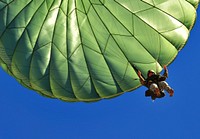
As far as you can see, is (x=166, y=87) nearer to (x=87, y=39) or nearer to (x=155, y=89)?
(x=155, y=89)

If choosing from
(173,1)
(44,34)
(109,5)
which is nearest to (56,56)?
(44,34)

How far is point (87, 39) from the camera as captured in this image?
18172 millimetres

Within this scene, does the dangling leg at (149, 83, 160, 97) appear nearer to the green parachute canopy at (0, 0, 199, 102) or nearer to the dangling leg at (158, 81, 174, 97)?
the dangling leg at (158, 81, 174, 97)

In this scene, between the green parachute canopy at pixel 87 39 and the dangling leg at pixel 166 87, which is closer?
the dangling leg at pixel 166 87

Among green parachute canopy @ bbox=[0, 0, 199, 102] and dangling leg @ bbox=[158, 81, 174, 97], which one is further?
green parachute canopy @ bbox=[0, 0, 199, 102]

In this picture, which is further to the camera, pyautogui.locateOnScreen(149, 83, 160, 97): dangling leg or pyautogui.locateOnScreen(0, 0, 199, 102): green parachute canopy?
pyautogui.locateOnScreen(0, 0, 199, 102): green parachute canopy

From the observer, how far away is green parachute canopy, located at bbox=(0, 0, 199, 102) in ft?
59.3

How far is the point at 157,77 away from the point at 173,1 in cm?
271

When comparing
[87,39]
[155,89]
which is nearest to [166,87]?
[155,89]

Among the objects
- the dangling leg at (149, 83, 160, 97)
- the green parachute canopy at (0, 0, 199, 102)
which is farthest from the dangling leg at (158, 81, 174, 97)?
the green parachute canopy at (0, 0, 199, 102)

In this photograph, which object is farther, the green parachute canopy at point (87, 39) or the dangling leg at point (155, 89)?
the green parachute canopy at point (87, 39)

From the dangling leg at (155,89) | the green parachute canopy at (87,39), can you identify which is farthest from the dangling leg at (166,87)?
the green parachute canopy at (87,39)

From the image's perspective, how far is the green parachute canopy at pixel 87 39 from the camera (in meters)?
18.1

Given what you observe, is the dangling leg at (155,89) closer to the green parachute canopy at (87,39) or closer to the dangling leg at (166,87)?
the dangling leg at (166,87)
